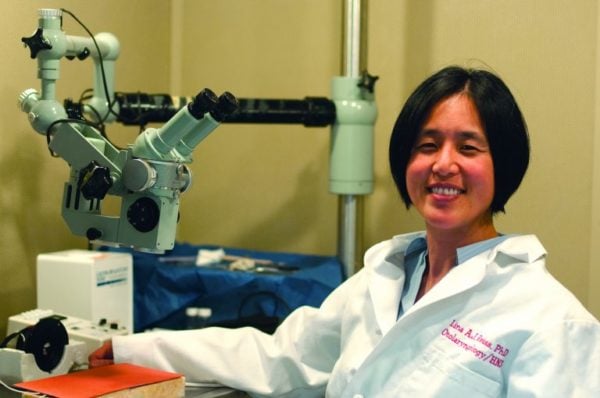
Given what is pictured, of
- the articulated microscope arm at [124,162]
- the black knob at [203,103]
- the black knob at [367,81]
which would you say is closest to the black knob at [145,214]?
the articulated microscope arm at [124,162]

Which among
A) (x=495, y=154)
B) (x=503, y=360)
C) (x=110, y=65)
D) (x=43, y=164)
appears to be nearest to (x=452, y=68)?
(x=495, y=154)

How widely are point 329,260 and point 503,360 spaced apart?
1130 mm

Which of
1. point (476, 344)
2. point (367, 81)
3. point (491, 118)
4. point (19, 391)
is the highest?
point (367, 81)

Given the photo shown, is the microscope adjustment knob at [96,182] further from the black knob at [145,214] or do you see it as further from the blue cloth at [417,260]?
the blue cloth at [417,260]

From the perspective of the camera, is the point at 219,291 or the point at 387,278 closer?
the point at 387,278

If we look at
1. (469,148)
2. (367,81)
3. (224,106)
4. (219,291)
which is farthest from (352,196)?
(224,106)

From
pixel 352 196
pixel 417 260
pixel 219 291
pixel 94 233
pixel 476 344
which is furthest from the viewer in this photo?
pixel 352 196

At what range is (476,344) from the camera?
135cm

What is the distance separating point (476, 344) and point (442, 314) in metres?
0.10

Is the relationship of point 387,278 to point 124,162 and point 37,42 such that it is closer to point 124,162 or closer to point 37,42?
point 124,162

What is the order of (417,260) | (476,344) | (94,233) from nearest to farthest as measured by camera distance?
(476,344) → (94,233) → (417,260)

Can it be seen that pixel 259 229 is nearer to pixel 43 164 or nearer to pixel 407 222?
pixel 407 222

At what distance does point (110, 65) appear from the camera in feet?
6.72

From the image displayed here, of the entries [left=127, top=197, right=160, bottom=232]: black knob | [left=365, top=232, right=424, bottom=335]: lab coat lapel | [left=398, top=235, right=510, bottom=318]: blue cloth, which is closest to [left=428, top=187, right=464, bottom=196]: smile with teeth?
[left=398, top=235, right=510, bottom=318]: blue cloth
